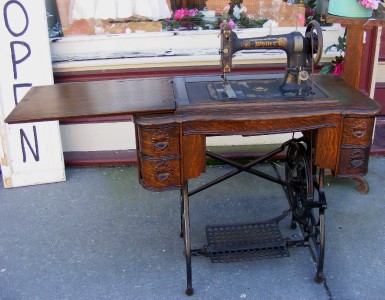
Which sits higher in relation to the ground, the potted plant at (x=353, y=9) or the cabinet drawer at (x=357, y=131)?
the potted plant at (x=353, y=9)

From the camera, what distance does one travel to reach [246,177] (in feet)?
12.3

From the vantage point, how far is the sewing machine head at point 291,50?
2.50 metres

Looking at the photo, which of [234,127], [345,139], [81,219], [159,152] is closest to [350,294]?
[345,139]

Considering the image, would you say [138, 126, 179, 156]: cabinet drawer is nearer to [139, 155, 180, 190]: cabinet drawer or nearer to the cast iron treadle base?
[139, 155, 180, 190]: cabinet drawer

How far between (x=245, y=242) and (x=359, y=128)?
0.90 metres

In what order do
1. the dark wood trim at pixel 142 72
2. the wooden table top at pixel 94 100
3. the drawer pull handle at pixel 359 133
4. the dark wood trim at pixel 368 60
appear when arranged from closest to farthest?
1. the wooden table top at pixel 94 100
2. the drawer pull handle at pixel 359 133
3. the dark wood trim at pixel 368 60
4. the dark wood trim at pixel 142 72

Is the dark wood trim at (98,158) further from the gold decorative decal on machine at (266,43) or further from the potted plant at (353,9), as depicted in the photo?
the potted plant at (353,9)

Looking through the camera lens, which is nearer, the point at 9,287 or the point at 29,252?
the point at 9,287

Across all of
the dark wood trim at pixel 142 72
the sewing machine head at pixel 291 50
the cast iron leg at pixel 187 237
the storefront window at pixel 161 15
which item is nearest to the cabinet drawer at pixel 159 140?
the cast iron leg at pixel 187 237

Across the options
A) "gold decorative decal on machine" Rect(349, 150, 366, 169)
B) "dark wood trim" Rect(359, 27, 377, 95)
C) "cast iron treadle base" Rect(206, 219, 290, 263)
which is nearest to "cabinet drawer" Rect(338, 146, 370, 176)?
"gold decorative decal on machine" Rect(349, 150, 366, 169)

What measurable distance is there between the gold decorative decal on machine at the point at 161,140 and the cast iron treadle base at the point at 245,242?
2.42ft

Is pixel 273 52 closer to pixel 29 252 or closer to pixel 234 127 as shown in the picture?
pixel 234 127

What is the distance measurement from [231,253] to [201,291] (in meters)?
0.27

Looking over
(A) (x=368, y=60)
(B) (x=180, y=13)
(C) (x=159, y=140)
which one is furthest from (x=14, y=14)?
(A) (x=368, y=60)
